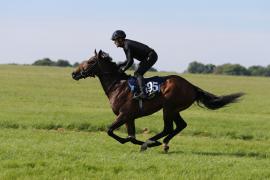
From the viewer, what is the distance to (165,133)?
14.3m

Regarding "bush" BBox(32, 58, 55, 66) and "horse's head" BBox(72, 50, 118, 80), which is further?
"bush" BBox(32, 58, 55, 66)

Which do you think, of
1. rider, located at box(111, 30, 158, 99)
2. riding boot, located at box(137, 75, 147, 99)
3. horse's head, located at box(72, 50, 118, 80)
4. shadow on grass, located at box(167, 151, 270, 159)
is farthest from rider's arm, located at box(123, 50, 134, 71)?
shadow on grass, located at box(167, 151, 270, 159)

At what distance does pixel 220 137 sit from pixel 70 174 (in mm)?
10329

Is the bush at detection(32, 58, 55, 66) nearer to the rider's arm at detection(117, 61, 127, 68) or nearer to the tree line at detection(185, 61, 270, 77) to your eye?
the tree line at detection(185, 61, 270, 77)

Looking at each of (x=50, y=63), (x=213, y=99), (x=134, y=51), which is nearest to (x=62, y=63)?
(x=50, y=63)

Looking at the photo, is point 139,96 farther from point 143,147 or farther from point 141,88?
point 143,147

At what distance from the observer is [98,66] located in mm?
14570

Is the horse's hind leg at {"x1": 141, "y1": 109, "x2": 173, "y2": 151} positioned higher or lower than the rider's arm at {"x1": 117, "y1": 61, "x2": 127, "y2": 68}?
lower

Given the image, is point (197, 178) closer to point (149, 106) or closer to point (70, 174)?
point (70, 174)

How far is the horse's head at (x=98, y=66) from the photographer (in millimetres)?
14547

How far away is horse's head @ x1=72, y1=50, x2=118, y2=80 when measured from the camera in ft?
47.7

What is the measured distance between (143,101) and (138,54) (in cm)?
112

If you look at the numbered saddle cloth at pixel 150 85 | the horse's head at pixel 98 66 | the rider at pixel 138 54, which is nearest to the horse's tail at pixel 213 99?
the numbered saddle cloth at pixel 150 85

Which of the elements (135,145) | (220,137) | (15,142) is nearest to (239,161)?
(135,145)
